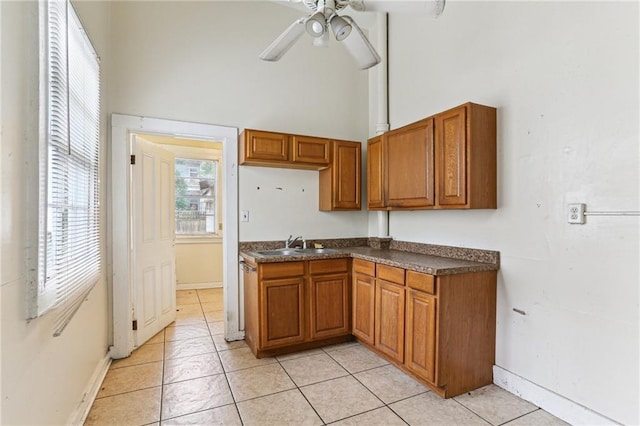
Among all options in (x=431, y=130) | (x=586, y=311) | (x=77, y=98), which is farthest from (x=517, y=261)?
(x=77, y=98)

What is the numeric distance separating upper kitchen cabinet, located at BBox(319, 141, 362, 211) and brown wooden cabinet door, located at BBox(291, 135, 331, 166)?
8 cm

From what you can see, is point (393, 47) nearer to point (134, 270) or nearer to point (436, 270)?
point (436, 270)

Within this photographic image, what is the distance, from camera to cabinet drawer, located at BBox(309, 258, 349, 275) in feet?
9.84

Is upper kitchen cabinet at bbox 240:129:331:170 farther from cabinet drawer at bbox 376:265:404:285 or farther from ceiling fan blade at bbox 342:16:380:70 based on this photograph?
cabinet drawer at bbox 376:265:404:285

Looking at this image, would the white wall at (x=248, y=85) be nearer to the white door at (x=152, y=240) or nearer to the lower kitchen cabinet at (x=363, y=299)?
the white door at (x=152, y=240)

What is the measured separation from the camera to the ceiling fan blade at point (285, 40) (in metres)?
1.97

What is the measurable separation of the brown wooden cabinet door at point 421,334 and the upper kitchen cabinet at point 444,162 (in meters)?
0.75

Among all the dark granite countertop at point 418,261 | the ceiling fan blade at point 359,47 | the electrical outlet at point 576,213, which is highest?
the ceiling fan blade at point 359,47

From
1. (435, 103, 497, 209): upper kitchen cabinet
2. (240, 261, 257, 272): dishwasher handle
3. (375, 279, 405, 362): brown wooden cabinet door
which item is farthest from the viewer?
(240, 261, 257, 272): dishwasher handle

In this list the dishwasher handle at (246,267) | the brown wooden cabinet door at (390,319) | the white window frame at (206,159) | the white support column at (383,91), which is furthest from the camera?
the white window frame at (206,159)

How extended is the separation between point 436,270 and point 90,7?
301 cm

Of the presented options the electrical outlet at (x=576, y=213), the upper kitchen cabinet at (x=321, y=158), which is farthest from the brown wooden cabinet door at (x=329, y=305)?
the electrical outlet at (x=576, y=213)

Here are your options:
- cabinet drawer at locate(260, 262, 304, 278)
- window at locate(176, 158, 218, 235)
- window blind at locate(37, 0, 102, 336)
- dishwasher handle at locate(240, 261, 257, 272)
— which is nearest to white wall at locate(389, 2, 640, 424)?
cabinet drawer at locate(260, 262, 304, 278)

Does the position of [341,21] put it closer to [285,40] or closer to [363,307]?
[285,40]
